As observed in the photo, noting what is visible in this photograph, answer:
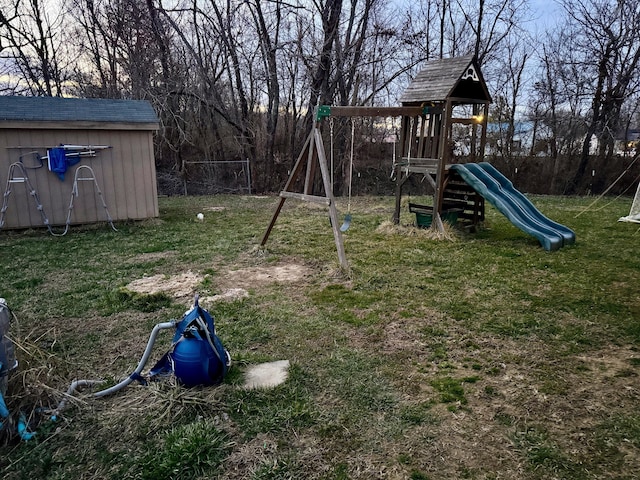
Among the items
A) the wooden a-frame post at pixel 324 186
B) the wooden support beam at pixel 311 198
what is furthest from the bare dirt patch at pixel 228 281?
the wooden support beam at pixel 311 198

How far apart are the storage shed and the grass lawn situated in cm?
149

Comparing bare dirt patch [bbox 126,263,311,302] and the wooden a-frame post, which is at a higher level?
the wooden a-frame post

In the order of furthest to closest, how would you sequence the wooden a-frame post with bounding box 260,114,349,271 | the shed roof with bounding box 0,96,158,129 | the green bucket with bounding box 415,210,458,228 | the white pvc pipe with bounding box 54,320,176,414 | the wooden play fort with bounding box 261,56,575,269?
the green bucket with bounding box 415,210,458,228, the shed roof with bounding box 0,96,158,129, the wooden play fort with bounding box 261,56,575,269, the wooden a-frame post with bounding box 260,114,349,271, the white pvc pipe with bounding box 54,320,176,414

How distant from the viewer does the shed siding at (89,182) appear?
679 centimetres

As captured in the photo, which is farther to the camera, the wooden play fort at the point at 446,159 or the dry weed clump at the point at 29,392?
the wooden play fort at the point at 446,159

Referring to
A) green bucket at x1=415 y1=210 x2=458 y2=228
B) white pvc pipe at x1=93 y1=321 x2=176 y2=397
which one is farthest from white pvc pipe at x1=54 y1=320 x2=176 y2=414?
green bucket at x1=415 y1=210 x2=458 y2=228

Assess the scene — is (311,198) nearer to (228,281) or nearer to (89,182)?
(228,281)

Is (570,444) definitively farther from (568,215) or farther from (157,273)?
(568,215)

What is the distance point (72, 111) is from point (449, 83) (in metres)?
6.13

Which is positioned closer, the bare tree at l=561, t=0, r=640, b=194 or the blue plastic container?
the blue plastic container

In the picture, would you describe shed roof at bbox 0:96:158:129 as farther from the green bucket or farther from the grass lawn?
the green bucket

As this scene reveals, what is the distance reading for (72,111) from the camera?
23.5 feet

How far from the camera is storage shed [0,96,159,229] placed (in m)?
Answer: 6.75

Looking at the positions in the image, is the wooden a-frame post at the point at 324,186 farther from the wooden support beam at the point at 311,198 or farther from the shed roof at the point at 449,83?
the shed roof at the point at 449,83
